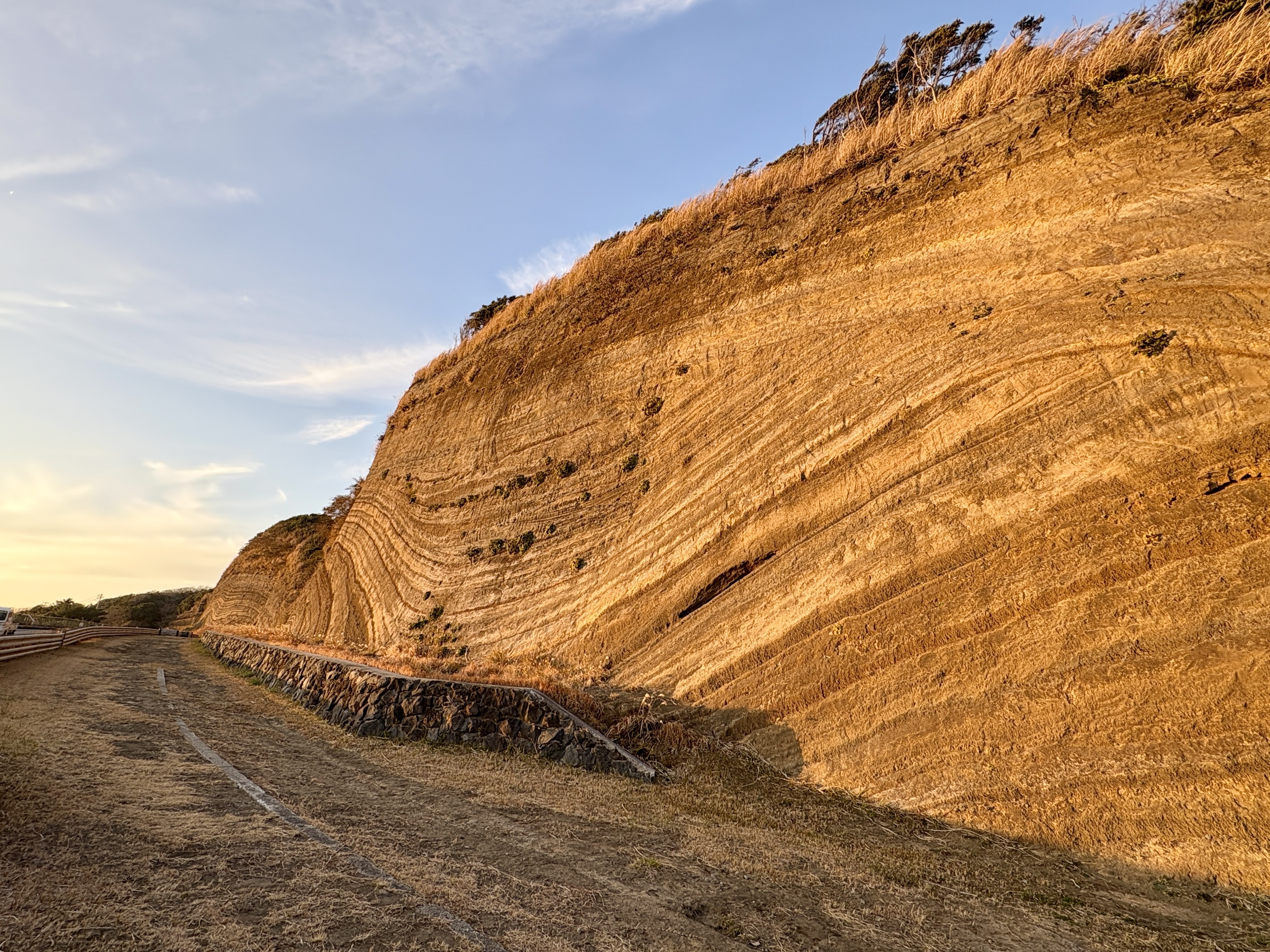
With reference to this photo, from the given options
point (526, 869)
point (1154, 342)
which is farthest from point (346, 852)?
point (1154, 342)

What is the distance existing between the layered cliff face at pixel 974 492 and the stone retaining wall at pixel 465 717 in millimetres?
1591

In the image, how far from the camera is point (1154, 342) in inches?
288

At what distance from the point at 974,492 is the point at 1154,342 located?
2529mm

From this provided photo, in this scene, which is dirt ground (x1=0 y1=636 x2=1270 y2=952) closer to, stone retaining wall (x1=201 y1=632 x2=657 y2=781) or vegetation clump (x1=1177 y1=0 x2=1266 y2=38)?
stone retaining wall (x1=201 y1=632 x2=657 y2=781)

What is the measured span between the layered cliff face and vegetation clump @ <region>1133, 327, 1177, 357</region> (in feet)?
0.11

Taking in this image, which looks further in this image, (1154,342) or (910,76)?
(910,76)

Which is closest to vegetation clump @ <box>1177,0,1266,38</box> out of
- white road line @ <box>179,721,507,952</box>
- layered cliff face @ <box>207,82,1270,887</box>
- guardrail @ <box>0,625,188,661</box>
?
layered cliff face @ <box>207,82,1270,887</box>

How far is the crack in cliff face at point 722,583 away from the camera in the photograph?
32.6 feet

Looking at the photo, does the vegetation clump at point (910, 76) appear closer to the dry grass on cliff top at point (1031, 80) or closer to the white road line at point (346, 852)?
the dry grass on cliff top at point (1031, 80)

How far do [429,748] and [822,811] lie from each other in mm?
5521

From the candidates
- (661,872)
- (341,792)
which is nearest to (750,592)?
(661,872)

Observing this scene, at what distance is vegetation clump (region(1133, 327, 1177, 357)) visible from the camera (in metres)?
7.25

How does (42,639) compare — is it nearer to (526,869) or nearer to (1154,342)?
(526,869)

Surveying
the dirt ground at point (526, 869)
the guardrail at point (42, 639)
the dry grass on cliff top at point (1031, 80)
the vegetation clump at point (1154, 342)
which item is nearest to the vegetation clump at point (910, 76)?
the dry grass on cliff top at point (1031, 80)
